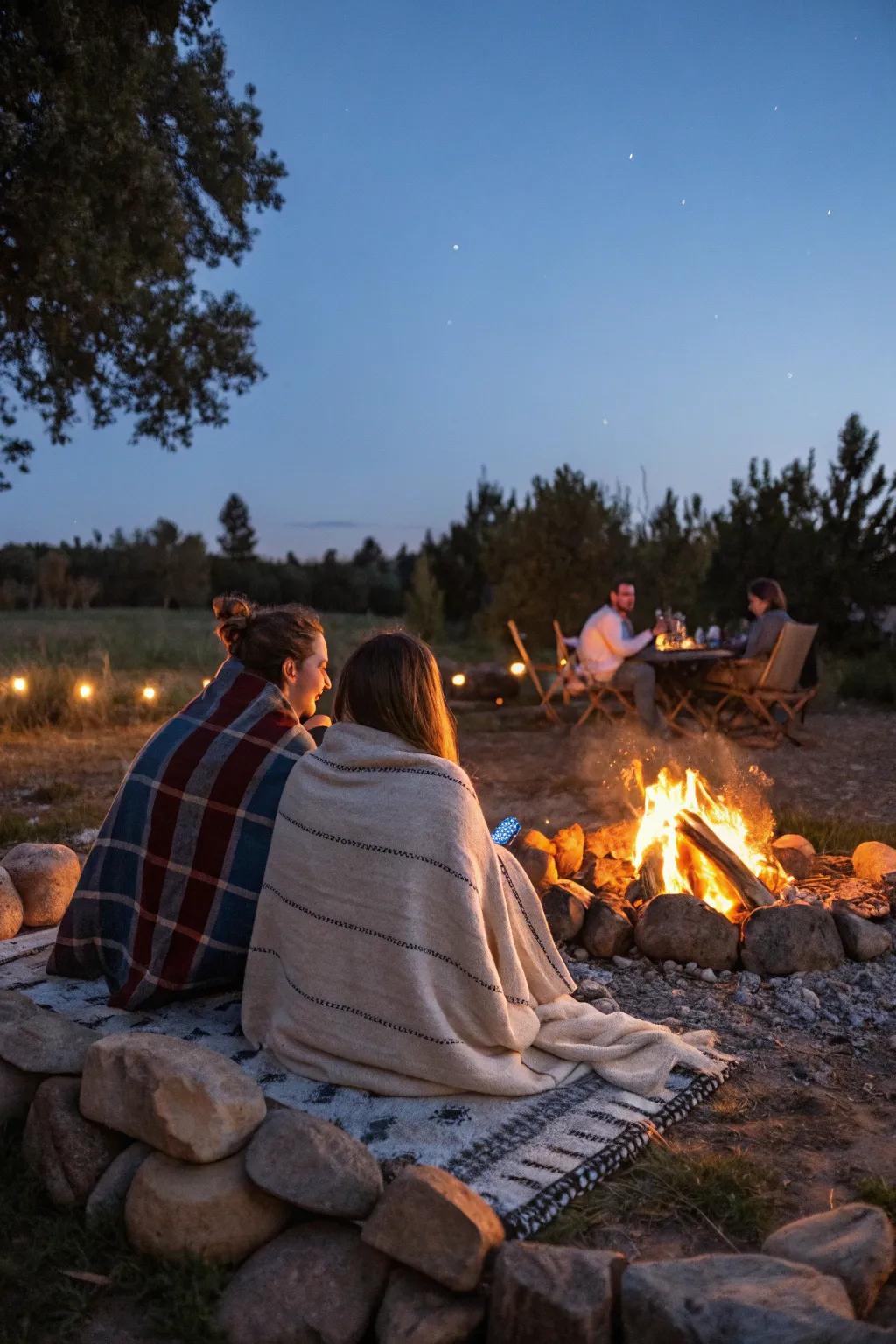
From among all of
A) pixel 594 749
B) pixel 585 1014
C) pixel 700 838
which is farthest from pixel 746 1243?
pixel 594 749

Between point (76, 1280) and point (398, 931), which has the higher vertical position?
point (398, 931)

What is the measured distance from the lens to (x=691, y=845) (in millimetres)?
4398

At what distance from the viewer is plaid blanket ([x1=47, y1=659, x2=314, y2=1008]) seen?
3.16m

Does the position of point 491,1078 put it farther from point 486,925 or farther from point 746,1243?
point 746,1243

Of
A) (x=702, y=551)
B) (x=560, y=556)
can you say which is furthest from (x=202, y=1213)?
(x=702, y=551)

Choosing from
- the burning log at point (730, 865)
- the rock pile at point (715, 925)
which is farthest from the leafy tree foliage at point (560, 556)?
the burning log at point (730, 865)

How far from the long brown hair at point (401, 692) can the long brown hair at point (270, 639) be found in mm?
526

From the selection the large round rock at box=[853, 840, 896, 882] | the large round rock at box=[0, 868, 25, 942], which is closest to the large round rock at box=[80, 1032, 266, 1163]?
the large round rock at box=[0, 868, 25, 942]

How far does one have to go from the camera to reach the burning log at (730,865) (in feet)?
13.9

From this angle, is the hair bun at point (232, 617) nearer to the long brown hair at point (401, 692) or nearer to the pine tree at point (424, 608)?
the long brown hair at point (401, 692)

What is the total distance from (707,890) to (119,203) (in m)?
5.56

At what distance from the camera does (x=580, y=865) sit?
4996mm

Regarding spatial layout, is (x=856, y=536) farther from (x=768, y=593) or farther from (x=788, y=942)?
(x=788, y=942)

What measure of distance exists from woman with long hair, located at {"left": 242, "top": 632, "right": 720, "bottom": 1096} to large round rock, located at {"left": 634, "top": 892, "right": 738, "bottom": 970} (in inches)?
38.4
